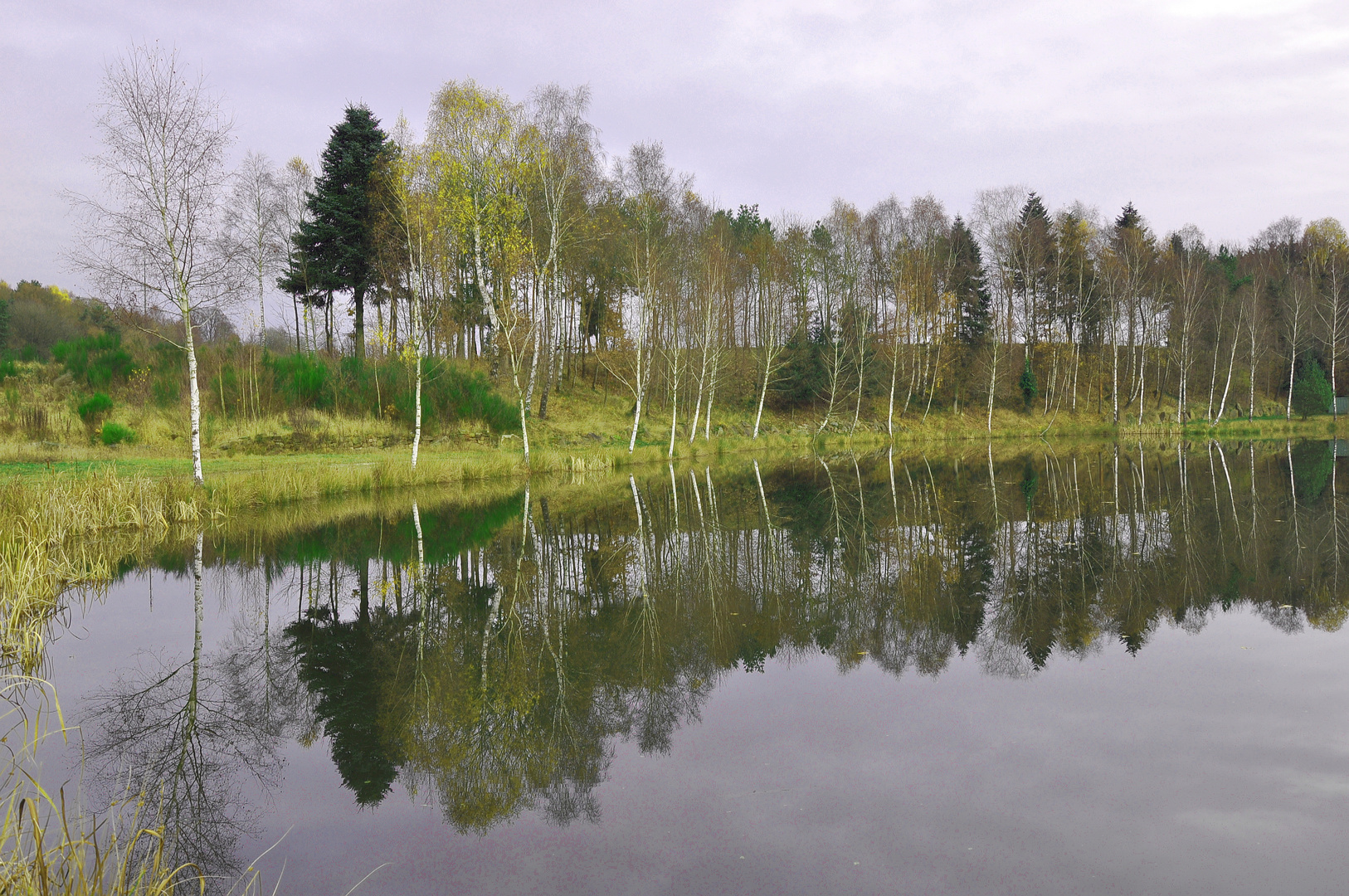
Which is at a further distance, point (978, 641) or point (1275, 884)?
point (978, 641)

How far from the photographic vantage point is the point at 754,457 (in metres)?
32.4

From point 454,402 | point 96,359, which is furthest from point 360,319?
point 96,359

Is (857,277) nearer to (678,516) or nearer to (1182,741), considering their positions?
(678,516)

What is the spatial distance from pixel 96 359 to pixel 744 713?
30.0 m

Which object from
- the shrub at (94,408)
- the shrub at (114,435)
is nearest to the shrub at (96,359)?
the shrub at (94,408)

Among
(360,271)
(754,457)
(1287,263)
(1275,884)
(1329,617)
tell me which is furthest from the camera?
(1287,263)

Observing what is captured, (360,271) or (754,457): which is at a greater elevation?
(360,271)

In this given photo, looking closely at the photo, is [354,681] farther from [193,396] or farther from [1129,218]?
[1129,218]

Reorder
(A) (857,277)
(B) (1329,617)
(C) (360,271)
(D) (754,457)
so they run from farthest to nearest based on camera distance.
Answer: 1. (A) (857,277)
2. (D) (754,457)
3. (C) (360,271)
4. (B) (1329,617)

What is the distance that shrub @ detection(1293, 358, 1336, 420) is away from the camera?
145 feet

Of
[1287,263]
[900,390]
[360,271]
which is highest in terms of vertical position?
[1287,263]

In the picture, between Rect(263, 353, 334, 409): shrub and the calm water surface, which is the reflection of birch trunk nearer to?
the calm water surface

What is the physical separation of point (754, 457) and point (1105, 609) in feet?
80.4

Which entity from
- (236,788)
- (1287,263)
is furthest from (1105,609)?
(1287,263)
